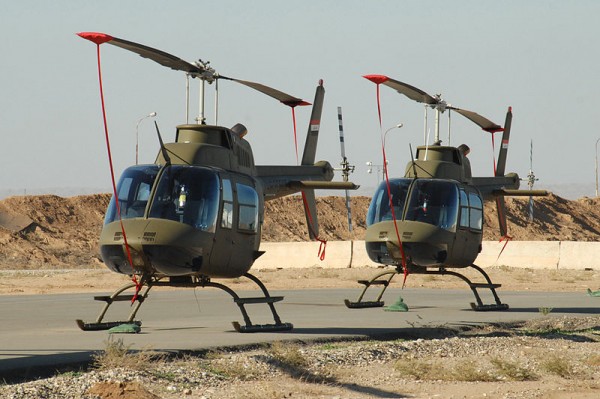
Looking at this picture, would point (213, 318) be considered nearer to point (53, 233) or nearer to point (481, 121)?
point (481, 121)

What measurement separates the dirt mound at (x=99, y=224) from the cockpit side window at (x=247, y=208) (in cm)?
5104

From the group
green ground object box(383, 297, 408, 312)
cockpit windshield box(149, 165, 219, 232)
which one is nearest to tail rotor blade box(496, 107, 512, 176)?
green ground object box(383, 297, 408, 312)

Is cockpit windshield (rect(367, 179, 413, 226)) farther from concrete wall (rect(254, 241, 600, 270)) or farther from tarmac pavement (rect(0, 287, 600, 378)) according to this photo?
concrete wall (rect(254, 241, 600, 270))

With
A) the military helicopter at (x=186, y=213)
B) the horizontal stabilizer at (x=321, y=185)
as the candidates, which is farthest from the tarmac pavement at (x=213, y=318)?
the horizontal stabilizer at (x=321, y=185)

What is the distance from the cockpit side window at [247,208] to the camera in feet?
55.1

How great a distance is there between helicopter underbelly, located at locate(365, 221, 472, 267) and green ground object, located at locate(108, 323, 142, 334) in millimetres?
6390

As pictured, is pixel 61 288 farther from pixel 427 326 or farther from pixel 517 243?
pixel 427 326

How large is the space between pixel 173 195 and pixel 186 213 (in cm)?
33

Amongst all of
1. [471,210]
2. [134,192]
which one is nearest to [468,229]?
[471,210]

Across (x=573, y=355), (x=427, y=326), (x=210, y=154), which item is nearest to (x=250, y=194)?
(x=210, y=154)

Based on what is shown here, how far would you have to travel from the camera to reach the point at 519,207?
375ft

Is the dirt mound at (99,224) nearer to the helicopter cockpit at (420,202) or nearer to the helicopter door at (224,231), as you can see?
the helicopter cockpit at (420,202)

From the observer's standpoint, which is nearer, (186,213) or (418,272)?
(186,213)

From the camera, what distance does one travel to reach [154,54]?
15031 millimetres
